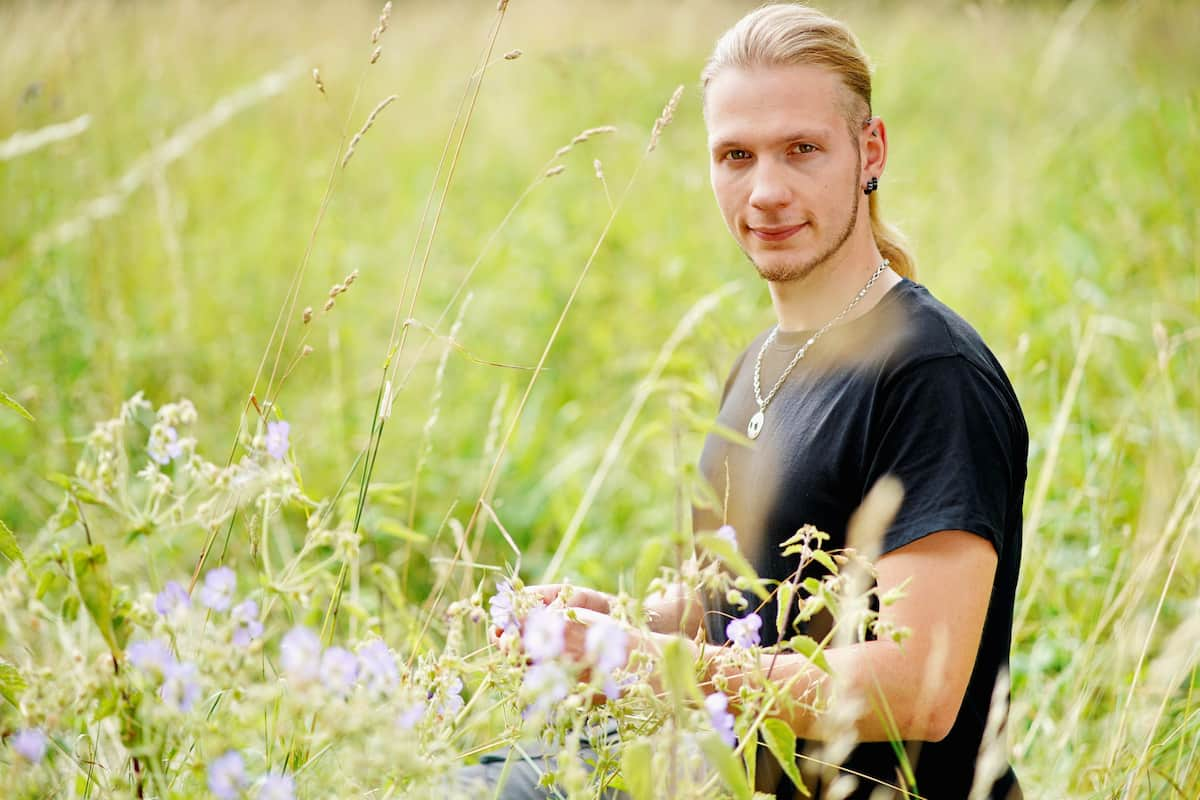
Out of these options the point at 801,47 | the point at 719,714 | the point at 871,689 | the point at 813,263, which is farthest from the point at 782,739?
the point at 801,47

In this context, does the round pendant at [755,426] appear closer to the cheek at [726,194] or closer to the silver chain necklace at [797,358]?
the silver chain necklace at [797,358]

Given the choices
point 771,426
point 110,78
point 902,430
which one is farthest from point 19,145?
point 110,78

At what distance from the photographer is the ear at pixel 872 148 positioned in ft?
5.44

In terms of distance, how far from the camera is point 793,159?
62.6 inches

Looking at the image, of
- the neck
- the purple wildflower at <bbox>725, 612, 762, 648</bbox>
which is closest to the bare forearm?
the purple wildflower at <bbox>725, 612, 762, 648</bbox>

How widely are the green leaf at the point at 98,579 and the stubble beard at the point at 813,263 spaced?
1.10m

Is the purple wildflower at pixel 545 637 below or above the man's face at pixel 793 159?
below

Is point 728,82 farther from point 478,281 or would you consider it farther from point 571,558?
point 478,281

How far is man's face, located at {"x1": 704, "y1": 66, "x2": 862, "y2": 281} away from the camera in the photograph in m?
1.57

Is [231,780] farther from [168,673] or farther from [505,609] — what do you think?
[505,609]

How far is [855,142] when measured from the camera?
1625mm

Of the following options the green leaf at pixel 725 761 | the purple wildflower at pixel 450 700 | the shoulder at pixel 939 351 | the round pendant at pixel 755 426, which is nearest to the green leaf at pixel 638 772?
the green leaf at pixel 725 761

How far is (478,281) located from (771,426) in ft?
8.71

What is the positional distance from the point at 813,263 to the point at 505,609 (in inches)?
32.5
